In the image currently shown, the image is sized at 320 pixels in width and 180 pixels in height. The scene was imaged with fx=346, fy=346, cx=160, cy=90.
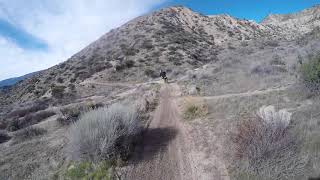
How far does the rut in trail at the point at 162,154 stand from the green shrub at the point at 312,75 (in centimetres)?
562

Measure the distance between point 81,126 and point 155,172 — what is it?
3.39 meters

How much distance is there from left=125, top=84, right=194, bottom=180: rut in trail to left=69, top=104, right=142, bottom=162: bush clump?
64 cm

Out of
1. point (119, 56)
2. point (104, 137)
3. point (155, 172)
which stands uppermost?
point (119, 56)

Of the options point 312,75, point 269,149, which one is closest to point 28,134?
point 269,149

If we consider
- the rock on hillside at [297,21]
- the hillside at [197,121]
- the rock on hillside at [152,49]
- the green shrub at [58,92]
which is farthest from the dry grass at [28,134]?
the rock on hillside at [297,21]

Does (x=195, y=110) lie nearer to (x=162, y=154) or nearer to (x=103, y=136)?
(x=162, y=154)

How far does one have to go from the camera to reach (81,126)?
12.0 metres

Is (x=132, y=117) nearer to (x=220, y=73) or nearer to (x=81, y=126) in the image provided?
(x=81, y=126)

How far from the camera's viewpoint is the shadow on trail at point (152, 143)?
37.7 ft

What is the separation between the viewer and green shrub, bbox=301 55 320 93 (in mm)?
13947

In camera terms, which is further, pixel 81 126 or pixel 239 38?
pixel 239 38

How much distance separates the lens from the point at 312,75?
46.8ft

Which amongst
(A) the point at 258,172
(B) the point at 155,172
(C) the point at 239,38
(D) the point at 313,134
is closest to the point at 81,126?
(B) the point at 155,172

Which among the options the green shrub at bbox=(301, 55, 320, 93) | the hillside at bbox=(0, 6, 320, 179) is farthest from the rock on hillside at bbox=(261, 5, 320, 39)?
the green shrub at bbox=(301, 55, 320, 93)
